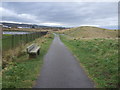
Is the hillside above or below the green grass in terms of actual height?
above

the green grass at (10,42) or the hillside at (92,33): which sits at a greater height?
the hillside at (92,33)

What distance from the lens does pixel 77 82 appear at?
5727 millimetres

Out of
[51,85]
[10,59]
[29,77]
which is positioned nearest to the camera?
[51,85]

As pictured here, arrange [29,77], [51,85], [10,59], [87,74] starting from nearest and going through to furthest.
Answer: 1. [51,85]
2. [29,77]
3. [87,74]
4. [10,59]

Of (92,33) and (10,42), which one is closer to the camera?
(10,42)

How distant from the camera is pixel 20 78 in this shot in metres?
6.03

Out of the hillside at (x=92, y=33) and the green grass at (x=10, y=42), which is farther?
the hillside at (x=92, y=33)

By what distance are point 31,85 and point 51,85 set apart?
660mm

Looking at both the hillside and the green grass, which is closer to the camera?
the green grass

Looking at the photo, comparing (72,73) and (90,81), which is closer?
(90,81)

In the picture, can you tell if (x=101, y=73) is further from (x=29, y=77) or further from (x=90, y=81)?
(x=29, y=77)

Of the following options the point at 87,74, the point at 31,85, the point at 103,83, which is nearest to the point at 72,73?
the point at 87,74

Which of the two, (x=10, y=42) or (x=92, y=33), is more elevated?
(x=92, y=33)

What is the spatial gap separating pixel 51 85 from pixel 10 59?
4.93 metres
